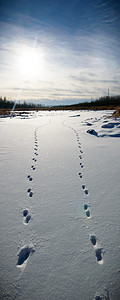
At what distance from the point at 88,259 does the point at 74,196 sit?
3.03ft

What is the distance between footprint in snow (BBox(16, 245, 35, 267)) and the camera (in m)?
1.34

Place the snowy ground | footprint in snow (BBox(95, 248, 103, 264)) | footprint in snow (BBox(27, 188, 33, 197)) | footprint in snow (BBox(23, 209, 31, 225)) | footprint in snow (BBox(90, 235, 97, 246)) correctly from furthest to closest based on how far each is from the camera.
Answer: footprint in snow (BBox(27, 188, 33, 197)) → footprint in snow (BBox(23, 209, 31, 225)) → footprint in snow (BBox(90, 235, 97, 246)) → footprint in snow (BBox(95, 248, 103, 264)) → the snowy ground

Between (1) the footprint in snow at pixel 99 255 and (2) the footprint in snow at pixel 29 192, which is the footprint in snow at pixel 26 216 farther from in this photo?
(1) the footprint in snow at pixel 99 255

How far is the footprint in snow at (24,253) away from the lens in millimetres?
1343

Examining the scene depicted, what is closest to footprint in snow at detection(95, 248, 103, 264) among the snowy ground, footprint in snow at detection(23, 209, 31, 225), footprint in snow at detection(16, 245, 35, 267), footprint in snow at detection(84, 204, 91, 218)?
the snowy ground

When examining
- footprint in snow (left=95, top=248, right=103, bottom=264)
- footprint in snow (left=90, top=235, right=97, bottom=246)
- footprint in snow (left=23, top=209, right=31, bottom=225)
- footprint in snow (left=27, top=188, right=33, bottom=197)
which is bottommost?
footprint in snow (left=95, top=248, right=103, bottom=264)

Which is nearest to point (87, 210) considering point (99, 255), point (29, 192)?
point (99, 255)

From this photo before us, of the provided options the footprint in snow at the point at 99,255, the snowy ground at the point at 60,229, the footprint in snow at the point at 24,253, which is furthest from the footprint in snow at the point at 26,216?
the footprint in snow at the point at 99,255

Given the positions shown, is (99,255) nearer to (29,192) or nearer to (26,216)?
(26,216)

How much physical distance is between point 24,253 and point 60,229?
43 centimetres

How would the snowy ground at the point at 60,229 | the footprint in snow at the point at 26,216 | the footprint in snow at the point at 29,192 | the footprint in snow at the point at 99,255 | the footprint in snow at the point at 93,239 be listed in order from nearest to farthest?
the snowy ground at the point at 60,229
the footprint in snow at the point at 99,255
the footprint in snow at the point at 93,239
the footprint in snow at the point at 26,216
the footprint in snow at the point at 29,192

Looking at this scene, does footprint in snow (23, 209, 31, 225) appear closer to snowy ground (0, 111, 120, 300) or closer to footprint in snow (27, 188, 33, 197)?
snowy ground (0, 111, 120, 300)

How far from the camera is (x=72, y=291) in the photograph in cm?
114

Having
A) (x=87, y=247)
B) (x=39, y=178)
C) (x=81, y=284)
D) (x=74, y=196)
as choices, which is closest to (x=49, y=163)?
(x=39, y=178)
